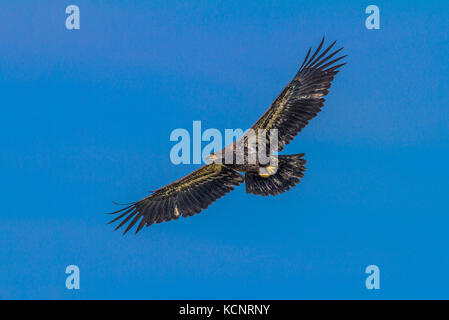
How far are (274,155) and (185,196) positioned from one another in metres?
3.00

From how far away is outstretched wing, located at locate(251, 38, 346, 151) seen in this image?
60.4 feet

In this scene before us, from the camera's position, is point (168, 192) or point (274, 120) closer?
point (274, 120)

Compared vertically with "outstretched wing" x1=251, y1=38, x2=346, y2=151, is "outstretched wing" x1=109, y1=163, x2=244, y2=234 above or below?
below

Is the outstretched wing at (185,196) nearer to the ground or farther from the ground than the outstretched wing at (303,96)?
nearer to the ground

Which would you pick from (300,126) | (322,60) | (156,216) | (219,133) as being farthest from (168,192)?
(322,60)

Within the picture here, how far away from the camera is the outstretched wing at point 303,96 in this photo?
60.4ft

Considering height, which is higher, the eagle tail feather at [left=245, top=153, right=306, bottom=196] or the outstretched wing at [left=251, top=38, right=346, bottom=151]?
the outstretched wing at [left=251, top=38, right=346, bottom=151]

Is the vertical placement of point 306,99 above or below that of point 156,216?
above

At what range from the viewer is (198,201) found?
20.1m

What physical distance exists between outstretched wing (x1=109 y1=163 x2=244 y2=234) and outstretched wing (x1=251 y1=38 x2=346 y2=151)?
2079 millimetres

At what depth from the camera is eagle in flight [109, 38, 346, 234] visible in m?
18.5

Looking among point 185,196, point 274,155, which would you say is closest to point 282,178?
point 274,155

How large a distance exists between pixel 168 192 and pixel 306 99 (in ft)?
15.5

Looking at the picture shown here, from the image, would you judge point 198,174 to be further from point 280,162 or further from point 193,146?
point 280,162
